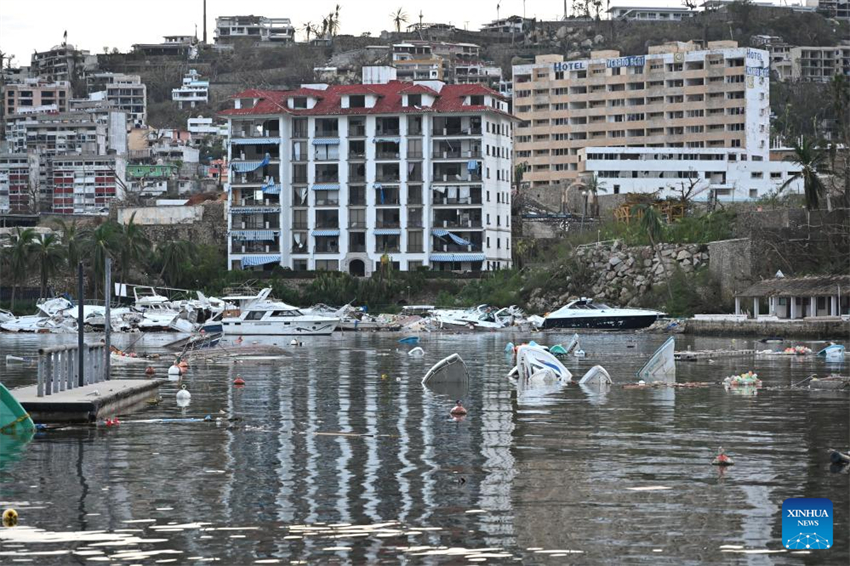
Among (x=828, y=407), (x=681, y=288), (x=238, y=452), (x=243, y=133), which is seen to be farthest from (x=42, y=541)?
(x=243, y=133)

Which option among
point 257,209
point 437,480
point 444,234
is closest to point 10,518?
point 437,480

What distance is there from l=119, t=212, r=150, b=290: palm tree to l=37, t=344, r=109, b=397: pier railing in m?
80.2

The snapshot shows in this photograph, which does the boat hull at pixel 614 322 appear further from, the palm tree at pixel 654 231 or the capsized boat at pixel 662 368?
the capsized boat at pixel 662 368

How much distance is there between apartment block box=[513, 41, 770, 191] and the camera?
170m

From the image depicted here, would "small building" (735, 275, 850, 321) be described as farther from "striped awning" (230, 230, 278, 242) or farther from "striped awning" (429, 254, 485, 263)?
"striped awning" (230, 230, 278, 242)

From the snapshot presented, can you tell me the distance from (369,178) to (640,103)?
189 feet

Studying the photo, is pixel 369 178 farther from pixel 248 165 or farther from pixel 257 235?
pixel 257 235

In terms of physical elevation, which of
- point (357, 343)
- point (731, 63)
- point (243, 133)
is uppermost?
point (731, 63)

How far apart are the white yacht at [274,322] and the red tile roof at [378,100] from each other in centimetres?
3936

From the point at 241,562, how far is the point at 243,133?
11390cm

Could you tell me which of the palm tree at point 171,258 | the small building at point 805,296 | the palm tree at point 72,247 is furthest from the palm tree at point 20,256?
the small building at point 805,296

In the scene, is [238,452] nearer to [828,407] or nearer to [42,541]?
[42,541]

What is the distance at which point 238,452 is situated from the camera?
25766 millimetres

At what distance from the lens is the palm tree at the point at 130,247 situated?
384 ft
